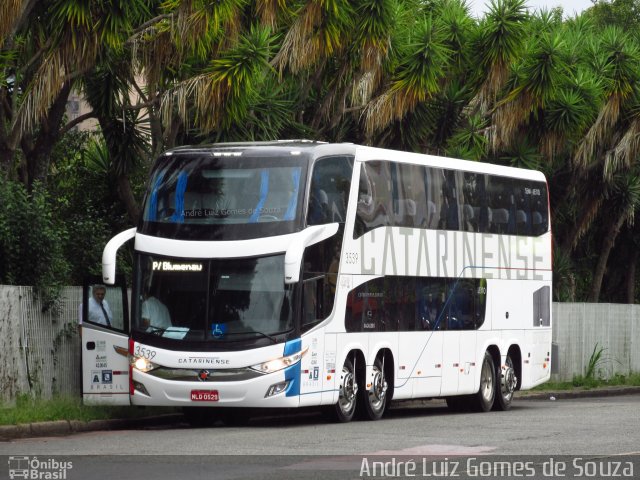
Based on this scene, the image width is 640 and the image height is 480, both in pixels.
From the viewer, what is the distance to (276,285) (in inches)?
733

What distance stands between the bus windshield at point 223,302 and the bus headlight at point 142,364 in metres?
0.37

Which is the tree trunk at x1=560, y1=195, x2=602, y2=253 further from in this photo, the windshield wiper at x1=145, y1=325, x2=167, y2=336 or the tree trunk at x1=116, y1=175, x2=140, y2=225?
the windshield wiper at x1=145, y1=325, x2=167, y2=336

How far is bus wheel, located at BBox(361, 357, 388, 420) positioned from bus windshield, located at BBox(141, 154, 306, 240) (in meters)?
2.99

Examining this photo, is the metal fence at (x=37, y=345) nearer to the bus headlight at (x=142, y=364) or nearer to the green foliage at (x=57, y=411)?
the green foliage at (x=57, y=411)

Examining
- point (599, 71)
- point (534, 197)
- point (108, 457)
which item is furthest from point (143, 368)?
point (599, 71)

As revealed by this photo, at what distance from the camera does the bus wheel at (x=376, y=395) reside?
2036 centimetres

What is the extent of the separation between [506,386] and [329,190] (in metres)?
6.90

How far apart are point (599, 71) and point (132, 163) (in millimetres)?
13185

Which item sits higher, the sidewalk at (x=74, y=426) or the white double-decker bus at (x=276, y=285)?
the white double-decker bus at (x=276, y=285)

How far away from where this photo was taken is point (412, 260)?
21438 mm

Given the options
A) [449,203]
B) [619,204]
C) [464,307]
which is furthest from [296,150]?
[619,204]

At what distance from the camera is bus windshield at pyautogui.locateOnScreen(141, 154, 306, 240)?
18.8 m

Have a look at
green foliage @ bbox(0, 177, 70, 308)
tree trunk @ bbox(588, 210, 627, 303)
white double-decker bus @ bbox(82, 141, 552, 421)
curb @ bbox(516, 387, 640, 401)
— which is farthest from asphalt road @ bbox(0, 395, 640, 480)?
tree trunk @ bbox(588, 210, 627, 303)

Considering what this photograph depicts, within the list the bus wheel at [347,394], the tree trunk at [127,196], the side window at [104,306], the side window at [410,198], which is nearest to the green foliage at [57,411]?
the side window at [104,306]
